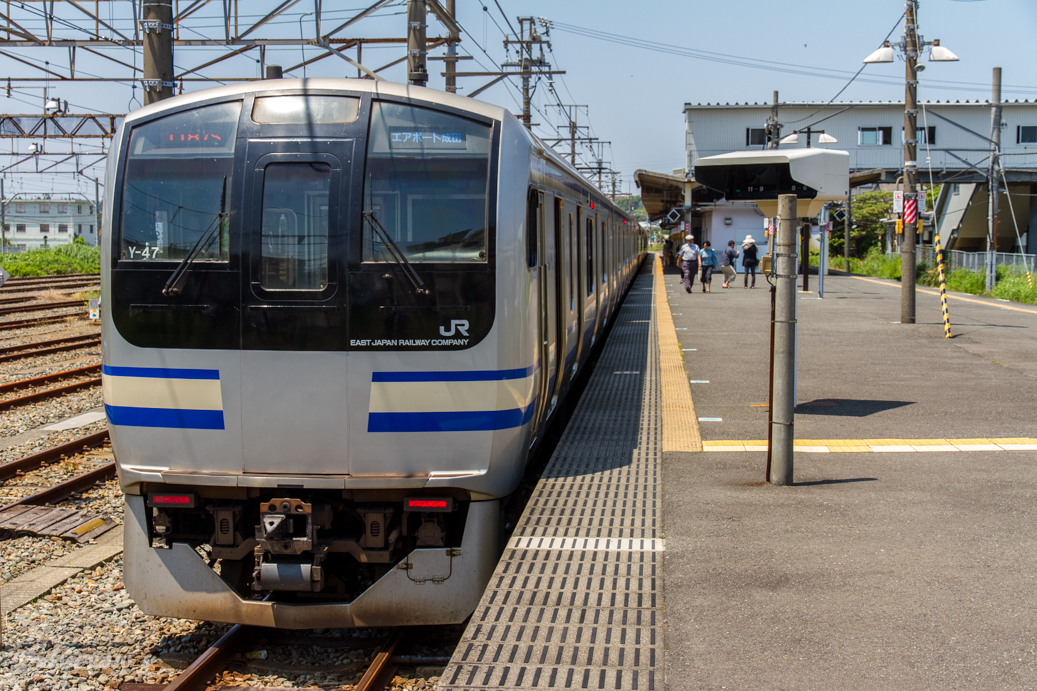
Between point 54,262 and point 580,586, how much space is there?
4424cm

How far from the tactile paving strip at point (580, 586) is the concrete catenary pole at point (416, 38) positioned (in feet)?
19.9

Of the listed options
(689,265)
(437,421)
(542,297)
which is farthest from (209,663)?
(689,265)

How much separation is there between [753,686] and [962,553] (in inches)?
78.6

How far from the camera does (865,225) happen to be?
57.4 meters

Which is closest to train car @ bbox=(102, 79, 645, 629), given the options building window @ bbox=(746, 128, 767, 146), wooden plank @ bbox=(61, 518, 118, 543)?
wooden plank @ bbox=(61, 518, 118, 543)

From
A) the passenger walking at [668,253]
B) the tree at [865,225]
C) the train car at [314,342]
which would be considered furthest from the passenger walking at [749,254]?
the tree at [865,225]

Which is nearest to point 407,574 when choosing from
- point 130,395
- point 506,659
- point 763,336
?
point 506,659

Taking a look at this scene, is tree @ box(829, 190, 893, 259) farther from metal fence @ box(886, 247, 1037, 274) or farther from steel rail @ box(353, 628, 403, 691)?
steel rail @ box(353, 628, 403, 691)

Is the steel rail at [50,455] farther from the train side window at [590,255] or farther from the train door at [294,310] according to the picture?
the train side window at [590,255]

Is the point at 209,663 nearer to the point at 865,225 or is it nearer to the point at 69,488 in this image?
the point at 69,488

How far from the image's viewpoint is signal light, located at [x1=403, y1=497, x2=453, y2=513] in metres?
4.91

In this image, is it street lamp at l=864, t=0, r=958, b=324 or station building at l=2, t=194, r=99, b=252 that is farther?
station building at l=2, t=194, r=99, b=252

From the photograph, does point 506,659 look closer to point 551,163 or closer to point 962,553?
point 962,553

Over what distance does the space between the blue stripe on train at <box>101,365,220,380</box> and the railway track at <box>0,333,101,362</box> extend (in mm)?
11670
